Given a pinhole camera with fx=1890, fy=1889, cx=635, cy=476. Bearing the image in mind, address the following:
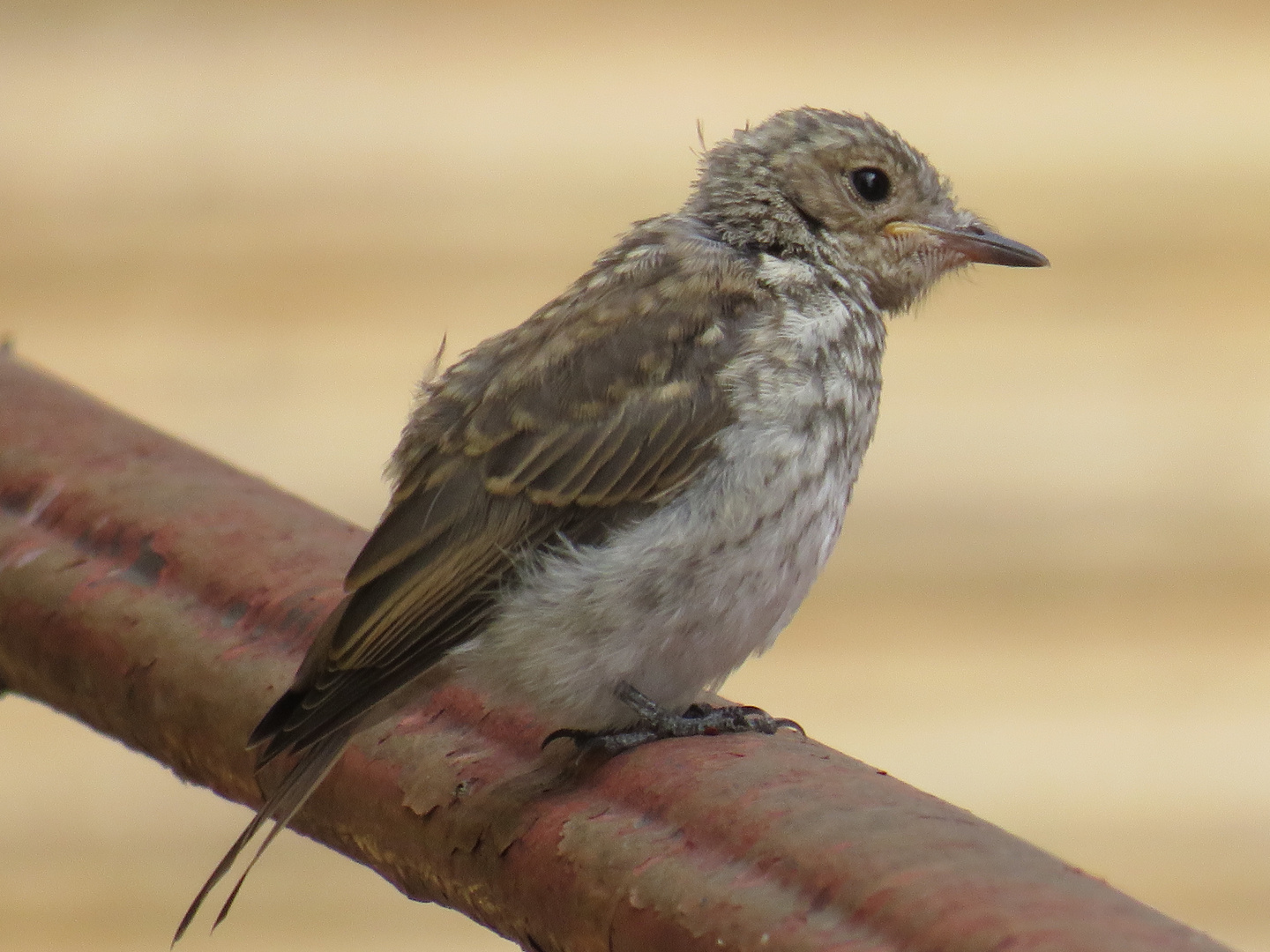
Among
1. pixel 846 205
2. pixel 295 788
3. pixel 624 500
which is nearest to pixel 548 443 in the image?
pixel 624 500

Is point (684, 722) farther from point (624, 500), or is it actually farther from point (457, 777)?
point (457, 777)

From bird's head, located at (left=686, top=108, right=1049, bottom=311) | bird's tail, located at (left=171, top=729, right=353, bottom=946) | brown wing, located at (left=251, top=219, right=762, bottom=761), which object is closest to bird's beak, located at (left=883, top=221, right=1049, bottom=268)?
bird's head, located at (left=686, top=108, right=1049, bottom=311)

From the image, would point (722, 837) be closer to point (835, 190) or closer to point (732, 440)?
point (732, 440)

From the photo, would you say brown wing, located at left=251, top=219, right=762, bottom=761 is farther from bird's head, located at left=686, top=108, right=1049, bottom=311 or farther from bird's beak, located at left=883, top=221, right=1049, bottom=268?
bird's beak, located at left=883, top=221, right=1049, bottom=268

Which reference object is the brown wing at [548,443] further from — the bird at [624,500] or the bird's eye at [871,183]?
the bird's eye at [871,183]

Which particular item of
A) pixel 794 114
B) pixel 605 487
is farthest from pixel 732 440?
pixel 794 114

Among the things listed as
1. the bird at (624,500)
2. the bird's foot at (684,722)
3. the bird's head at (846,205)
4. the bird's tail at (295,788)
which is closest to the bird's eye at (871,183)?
the bird's head at (846,205)
